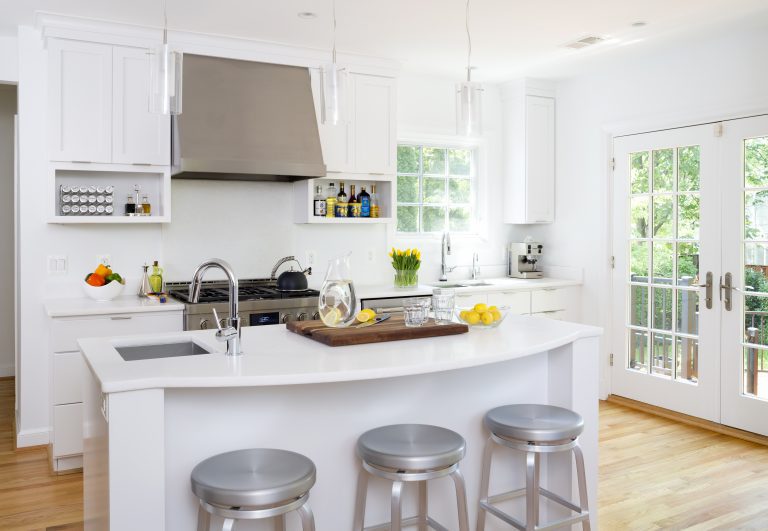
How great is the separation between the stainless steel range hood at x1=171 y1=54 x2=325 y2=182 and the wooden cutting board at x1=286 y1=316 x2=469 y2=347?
186cm

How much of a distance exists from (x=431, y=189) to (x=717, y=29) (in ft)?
8.10

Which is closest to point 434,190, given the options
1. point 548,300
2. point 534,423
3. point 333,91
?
point 548,300

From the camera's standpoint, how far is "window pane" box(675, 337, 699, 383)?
482 centimetres

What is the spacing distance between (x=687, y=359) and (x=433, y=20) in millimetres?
2952

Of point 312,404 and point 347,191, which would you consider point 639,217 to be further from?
point 312,404

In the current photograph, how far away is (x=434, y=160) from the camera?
5.95 meters

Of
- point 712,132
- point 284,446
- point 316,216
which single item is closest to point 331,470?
point 284,446

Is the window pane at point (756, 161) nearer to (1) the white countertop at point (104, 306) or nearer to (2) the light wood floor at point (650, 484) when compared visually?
(2) the light wood floor at point (650, 484)

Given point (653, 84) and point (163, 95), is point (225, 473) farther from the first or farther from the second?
point (653, 84)

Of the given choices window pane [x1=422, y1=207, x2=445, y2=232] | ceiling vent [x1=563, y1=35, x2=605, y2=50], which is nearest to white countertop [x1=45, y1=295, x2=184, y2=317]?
window pane [x1=422, y1=207, x2=445, y2=232]

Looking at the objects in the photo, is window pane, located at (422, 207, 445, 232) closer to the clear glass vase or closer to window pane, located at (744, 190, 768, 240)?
the clear glass vase

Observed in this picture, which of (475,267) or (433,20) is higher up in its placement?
(433,20)

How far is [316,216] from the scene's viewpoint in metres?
4.95

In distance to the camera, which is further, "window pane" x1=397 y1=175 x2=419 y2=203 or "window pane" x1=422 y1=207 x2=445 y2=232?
"window pane" x1=422 y1=207 x2=445 y2=232
